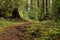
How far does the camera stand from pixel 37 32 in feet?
45.9

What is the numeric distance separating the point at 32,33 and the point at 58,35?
8.28 feet

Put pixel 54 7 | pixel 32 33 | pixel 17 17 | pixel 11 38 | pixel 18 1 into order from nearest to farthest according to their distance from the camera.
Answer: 1. pixel 11 38
2. pixel 32 33
3. pixel 54 7
4. pixel 18 1
5. pixel 17 17

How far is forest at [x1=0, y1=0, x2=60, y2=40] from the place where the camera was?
12.8 m

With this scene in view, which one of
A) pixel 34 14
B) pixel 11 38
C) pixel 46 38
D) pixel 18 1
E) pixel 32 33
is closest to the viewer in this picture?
pixel 46 38

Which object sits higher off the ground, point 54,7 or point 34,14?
point 54,7

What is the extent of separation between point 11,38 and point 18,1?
1359 centimetres

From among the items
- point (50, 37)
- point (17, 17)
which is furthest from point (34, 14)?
point (50, 37)

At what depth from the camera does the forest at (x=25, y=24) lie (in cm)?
1282

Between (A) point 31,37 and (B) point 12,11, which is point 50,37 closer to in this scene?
(A) point 31,37

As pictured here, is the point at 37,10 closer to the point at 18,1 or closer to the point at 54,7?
the point at 18,1

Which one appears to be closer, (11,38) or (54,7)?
(11,38)

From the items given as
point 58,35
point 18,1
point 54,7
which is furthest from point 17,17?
point 58,35

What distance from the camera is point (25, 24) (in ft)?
64.8

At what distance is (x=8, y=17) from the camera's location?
1027 inches
